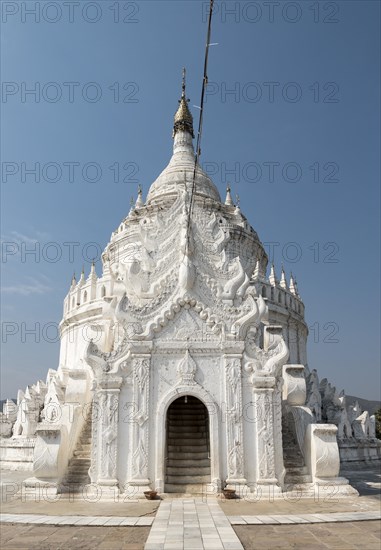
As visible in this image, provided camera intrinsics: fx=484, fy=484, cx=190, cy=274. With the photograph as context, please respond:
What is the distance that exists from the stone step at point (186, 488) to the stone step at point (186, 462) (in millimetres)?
1139

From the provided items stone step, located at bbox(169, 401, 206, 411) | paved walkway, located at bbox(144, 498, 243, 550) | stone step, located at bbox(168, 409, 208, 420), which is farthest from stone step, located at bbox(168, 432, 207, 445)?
paved walkway, located at bbox(144, 498, 243, 550)

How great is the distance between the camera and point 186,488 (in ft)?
49.9

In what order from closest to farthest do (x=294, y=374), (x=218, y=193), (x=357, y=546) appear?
(x=357, y=546) → (x=294, y=374) → (x=218, y=193)

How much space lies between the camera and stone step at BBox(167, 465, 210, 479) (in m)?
16.1

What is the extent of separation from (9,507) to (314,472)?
9.35m

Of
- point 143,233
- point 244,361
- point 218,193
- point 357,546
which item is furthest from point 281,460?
point 218,193

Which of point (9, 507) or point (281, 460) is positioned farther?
point (281, 460)

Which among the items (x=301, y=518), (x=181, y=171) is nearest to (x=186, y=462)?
(x=301, y=518)

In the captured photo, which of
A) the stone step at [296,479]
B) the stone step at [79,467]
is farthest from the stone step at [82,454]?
the stone step at [296,479]

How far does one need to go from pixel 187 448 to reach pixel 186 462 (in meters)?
0.74

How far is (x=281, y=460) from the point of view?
15562 mm

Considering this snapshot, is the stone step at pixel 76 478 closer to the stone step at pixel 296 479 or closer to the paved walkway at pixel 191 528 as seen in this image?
the paved walkway at pixel 191 528

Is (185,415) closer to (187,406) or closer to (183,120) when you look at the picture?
(187,406)

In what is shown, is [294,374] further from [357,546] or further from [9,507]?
[9,507]
